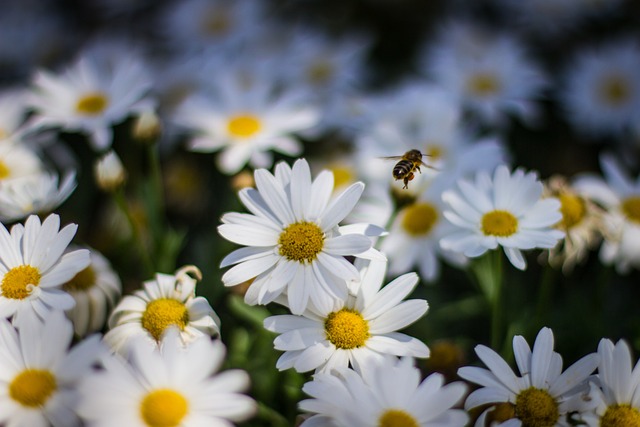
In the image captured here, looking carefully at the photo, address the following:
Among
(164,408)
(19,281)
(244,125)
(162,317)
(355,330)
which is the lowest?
(164,408)

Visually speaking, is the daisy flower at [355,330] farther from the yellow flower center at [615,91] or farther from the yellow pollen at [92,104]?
the yellow flower center at [615,91]

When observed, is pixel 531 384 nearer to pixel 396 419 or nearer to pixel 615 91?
pixel 396 419

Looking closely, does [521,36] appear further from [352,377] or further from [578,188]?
[352,377]

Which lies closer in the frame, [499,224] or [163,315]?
[163,315]

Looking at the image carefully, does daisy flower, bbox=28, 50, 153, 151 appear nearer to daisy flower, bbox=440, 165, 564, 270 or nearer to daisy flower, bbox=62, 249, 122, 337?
daisy flower, bbox=62, 249, 122, 337

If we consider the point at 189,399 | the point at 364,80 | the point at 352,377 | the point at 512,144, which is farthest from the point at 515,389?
the point at 364,80

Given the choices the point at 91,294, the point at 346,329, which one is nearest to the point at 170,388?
the point at 346,329
